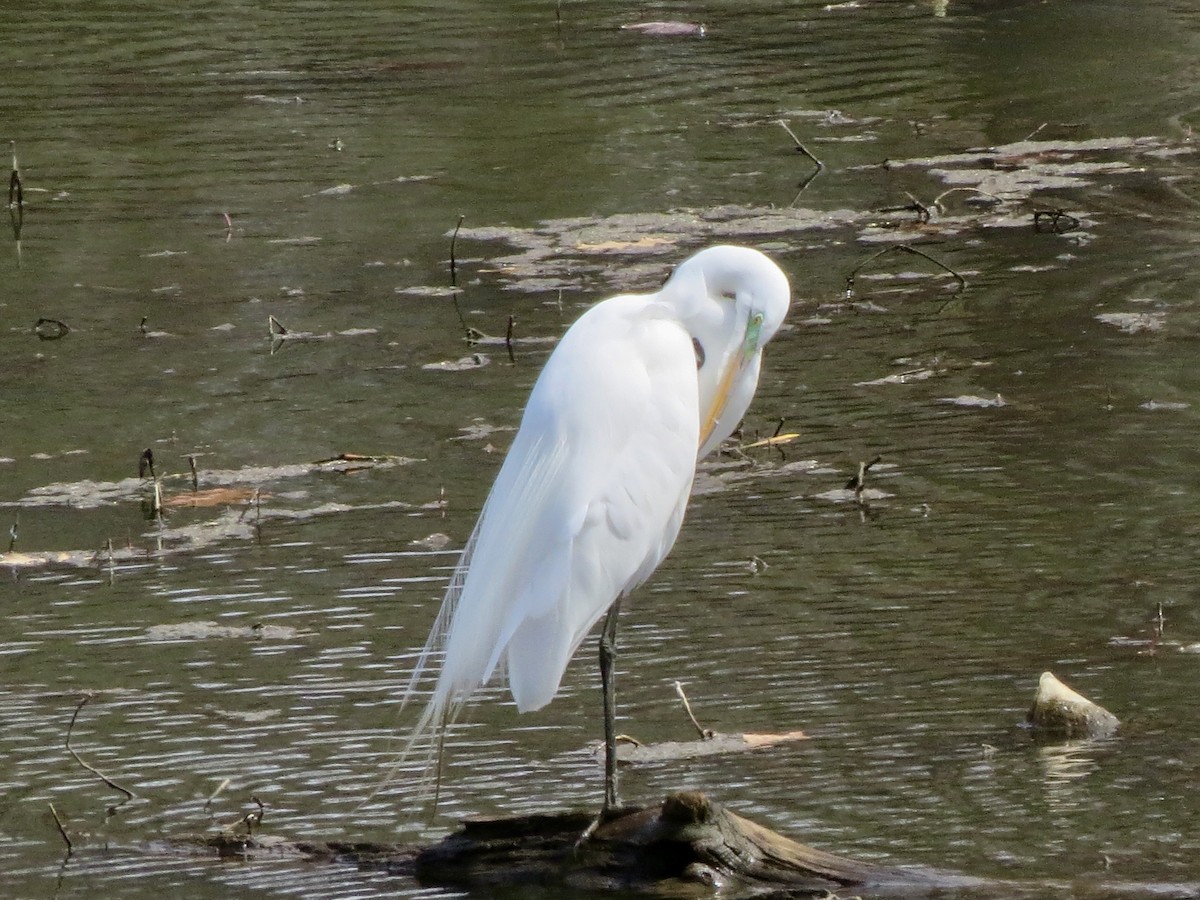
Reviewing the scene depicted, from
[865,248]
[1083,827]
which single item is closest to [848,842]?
[1083,827]

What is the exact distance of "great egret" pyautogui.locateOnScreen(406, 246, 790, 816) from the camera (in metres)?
4.03

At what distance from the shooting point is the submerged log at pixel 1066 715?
4.40 m

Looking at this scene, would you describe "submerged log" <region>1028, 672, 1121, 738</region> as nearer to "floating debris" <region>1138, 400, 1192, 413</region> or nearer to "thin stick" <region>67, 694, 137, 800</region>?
"thin stick" <region>67, 694, 137, 800</region>

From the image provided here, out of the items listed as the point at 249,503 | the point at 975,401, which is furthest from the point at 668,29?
the point at 249,503

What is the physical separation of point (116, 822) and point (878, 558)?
Result: 7.23 ft

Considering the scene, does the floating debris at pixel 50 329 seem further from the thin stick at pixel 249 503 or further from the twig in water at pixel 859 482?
the twig in water at pixel 859 482

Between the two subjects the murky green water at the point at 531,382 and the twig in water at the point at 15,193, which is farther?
the twig in water at the point at 15,193

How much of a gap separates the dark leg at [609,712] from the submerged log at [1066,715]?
945 mm

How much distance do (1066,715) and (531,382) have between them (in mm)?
3090

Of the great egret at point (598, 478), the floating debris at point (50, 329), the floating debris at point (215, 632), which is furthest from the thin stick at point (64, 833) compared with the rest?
the floating debris at point (50, 329)

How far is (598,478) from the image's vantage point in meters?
4.12

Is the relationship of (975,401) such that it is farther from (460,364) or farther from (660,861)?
(660,861)

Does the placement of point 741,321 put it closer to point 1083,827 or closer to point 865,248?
point 1083,827

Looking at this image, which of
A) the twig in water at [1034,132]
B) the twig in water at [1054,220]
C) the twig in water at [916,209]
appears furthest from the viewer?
the twig in water at [1034,132]
